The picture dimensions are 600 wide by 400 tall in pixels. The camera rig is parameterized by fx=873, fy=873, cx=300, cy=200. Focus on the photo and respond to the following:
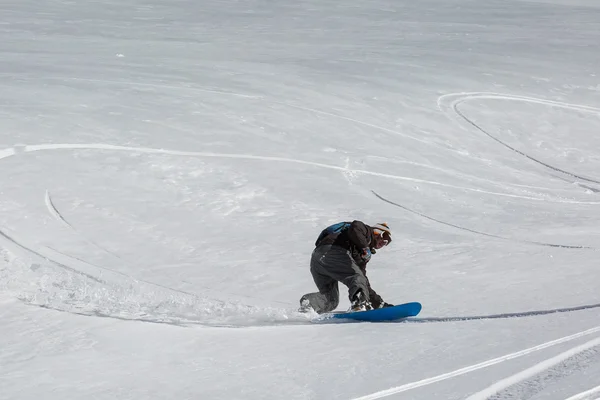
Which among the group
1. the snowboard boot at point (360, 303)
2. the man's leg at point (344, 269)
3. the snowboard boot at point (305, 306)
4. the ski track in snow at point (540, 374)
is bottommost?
the snowboard boot at point (305, 306)

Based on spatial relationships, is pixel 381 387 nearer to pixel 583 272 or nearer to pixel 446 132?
pixel 583 272

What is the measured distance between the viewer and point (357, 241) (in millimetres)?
6914

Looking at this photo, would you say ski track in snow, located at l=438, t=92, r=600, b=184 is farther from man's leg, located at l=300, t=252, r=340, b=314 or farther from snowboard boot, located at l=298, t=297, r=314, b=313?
snowboard boot, located at l=298, t=297, r=314, b=313

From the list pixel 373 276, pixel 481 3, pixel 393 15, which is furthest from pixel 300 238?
pixel 481 3

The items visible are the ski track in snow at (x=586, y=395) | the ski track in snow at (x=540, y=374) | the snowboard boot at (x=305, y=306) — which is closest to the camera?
the ski track in snow at (x=586, y=395)

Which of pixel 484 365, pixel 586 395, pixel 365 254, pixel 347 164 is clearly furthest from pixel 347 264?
pixel 347 164

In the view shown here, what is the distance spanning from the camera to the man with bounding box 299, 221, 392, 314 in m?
6.95

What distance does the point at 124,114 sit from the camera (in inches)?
550

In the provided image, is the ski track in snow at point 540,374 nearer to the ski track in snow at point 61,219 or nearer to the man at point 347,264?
the man at point 347,264

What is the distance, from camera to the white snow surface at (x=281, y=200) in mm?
5520

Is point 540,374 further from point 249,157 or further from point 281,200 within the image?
point 249,157

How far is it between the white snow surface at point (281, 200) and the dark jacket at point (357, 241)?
46cm

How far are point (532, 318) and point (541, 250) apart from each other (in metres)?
3.68

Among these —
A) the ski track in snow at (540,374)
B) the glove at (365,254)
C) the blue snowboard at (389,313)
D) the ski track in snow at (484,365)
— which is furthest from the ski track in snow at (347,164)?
the ski track in snow at (540,374)
